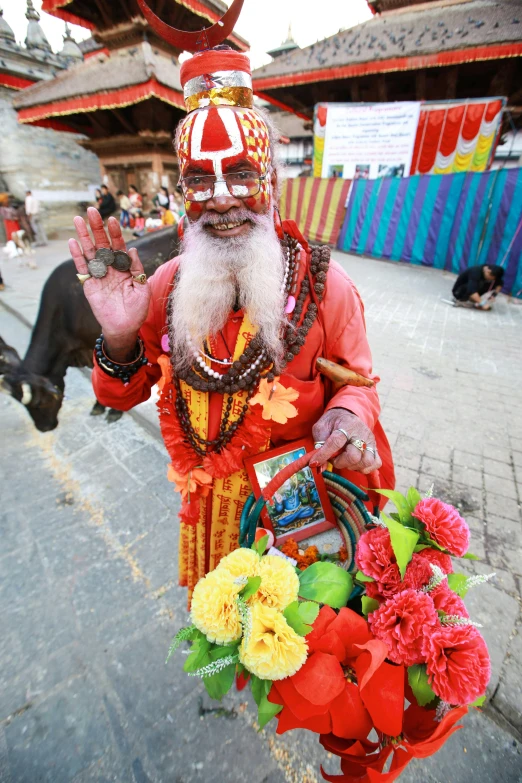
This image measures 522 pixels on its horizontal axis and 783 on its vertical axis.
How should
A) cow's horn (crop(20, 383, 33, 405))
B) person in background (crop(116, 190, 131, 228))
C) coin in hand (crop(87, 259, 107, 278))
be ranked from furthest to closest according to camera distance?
person in background (crop(116, 190, 131, 228)), cow's horn (crop(20, 383, 33, 405)), coin in hand (crop(87, 259, 107, 278))

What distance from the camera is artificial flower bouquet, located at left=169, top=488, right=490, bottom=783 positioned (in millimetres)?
759

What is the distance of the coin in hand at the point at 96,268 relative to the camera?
125cm

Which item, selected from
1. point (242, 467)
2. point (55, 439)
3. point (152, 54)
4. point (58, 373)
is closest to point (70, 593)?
point (242, 467)

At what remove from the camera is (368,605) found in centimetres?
89

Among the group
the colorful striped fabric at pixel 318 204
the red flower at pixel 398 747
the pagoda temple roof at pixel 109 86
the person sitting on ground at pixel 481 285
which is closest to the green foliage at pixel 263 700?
the red flower at pixel 398 747

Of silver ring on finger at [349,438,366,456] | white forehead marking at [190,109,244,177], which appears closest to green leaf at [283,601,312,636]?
silver ring on finger at [349,438,366,456]

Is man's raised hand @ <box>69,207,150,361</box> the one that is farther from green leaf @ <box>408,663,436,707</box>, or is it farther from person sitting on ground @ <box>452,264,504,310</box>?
person sitting on ground @ <box>452,264,504,310</box>

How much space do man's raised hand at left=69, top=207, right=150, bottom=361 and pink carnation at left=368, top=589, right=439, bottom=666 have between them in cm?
113

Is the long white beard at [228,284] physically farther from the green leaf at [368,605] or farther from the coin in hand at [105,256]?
the green leaf at [368,605]

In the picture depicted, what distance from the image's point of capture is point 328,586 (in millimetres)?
929

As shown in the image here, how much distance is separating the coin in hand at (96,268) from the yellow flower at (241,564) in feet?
3.21

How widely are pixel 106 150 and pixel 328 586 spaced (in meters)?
15.4

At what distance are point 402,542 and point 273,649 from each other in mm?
366

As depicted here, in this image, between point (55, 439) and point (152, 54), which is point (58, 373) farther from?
point (152, 54)
